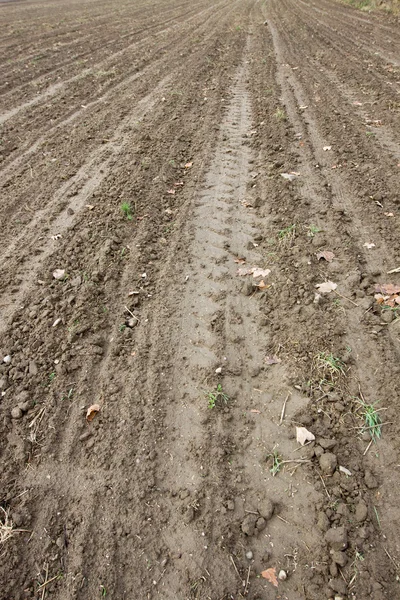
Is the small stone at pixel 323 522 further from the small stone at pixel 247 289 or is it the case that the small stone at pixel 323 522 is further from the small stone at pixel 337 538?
the small stone at pixel 247 289

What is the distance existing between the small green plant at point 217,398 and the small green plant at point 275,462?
1.62 ft

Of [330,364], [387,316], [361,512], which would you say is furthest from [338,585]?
[387,316]

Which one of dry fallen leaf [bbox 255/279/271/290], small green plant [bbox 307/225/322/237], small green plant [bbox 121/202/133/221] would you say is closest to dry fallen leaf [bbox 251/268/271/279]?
dry fallen leaf [bbox 255/279/271/290]

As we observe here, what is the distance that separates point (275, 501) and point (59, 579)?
1.30 metres

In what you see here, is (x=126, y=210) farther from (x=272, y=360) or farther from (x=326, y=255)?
(x=272, y=360)

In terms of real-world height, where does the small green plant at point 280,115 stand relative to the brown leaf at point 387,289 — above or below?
above

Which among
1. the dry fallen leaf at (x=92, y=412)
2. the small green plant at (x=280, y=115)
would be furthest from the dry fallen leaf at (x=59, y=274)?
the small green plant at (x=280, y=115)

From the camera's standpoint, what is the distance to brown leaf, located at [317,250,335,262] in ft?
12.6

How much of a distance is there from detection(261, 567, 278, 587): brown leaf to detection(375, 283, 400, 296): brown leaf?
2482 millimetres

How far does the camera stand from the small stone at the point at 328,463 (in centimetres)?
233

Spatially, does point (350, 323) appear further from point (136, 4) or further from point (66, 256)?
point (136, 4)

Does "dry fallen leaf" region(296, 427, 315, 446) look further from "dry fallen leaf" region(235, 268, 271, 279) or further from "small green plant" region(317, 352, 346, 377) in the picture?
"dry fallen leaf" region(235, 268, 271, 279)

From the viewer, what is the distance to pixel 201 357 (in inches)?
120

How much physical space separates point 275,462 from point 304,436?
0.27 metres
